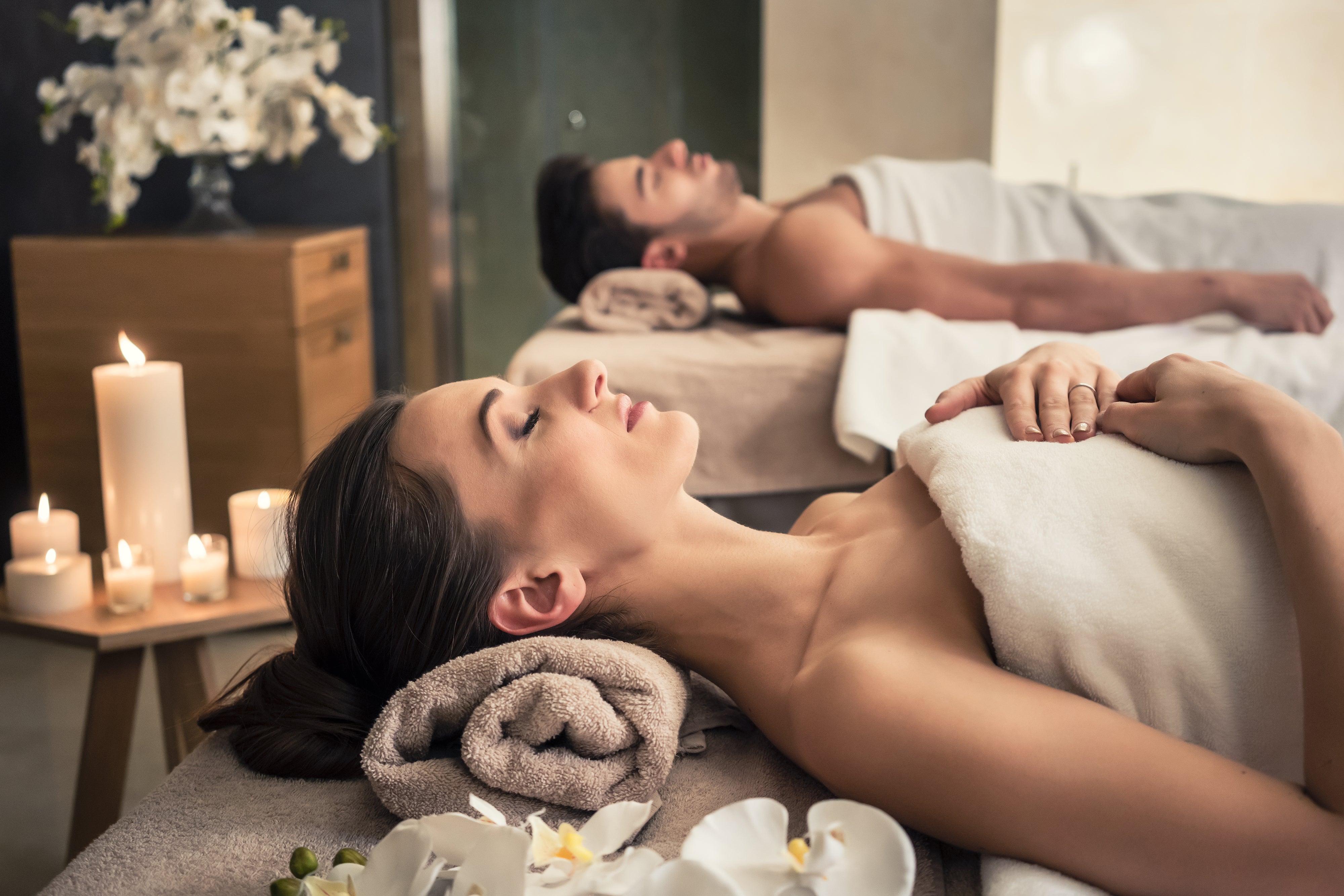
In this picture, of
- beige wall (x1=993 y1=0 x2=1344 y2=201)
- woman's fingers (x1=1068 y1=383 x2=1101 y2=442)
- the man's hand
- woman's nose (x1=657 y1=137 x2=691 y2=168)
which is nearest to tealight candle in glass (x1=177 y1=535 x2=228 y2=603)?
woman's fingers (x1=1068 y1=383 x2=1101 y2=442)

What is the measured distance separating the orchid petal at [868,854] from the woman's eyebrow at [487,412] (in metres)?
0.45

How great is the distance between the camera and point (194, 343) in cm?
216

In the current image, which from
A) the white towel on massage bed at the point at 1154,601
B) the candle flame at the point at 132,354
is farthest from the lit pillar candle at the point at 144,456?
the white towel on massage bed at the point at 1154,601

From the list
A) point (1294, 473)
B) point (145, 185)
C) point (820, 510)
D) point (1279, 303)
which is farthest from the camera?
point (145, 185)

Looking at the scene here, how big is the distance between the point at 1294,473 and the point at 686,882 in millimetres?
513

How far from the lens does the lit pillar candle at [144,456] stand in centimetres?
134

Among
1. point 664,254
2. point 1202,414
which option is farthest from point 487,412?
point 664,254

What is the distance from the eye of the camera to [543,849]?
1.83ft

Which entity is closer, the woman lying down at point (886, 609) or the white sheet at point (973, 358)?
the woman lying down at point (886, 609)

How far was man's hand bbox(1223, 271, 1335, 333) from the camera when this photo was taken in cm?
181

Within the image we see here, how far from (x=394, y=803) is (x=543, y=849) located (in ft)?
0.79

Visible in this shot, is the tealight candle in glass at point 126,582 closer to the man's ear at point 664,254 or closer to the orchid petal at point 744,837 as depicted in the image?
the orchid petal at point 744,837

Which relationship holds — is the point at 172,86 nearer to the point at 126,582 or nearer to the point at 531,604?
the point at 126,582

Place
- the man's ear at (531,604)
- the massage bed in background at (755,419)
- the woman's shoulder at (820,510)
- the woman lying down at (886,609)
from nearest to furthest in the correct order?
1. the woman lying down at (886,609)
2. the man's ear at (531,604)
3. the woman's shoulder at (820,510)
4. the massage bed in background at (755,419)
